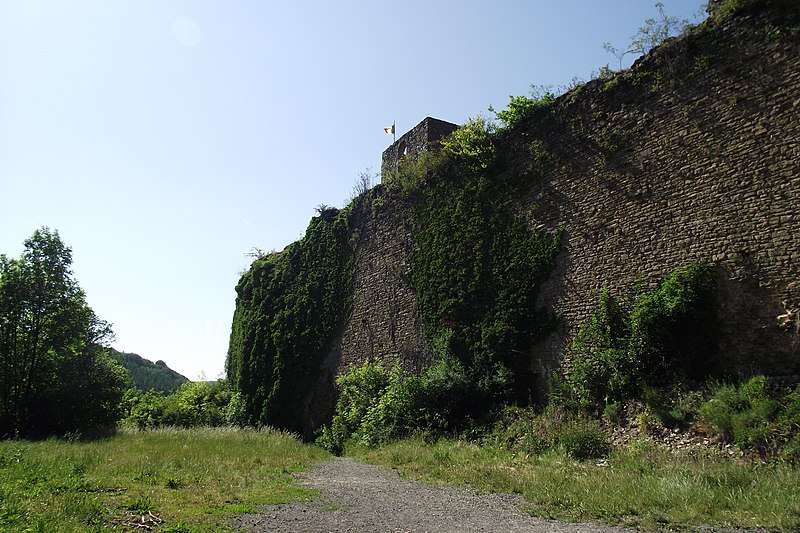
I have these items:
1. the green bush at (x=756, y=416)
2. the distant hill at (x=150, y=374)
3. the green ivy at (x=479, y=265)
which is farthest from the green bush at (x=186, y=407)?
the distant hill at (x=150, y=374)

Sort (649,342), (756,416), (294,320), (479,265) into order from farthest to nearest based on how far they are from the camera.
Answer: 1. (294,320)
2. (479,265)
3. (649,342)
4. (756,416)

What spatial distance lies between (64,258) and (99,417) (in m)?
5.33

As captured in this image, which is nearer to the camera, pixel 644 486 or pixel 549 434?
pixel 644 486

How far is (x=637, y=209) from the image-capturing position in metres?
11.0

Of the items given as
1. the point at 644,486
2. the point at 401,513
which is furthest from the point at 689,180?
the point at 401,513

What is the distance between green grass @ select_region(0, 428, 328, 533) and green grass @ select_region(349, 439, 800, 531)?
9.32 feet

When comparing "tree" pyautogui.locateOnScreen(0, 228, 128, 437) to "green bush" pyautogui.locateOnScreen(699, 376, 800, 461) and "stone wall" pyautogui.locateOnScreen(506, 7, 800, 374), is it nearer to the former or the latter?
"stone wall" pyautogui.locateOnScreen(506, 7, 800, 374)

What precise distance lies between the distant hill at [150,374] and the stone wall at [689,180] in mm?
60127

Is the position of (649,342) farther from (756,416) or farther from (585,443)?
(756,416)

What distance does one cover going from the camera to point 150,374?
2817 inches

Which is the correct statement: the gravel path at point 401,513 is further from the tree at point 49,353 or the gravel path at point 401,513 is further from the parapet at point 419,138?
Result: the tree at point 49,353

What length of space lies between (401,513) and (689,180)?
7748 millimetres

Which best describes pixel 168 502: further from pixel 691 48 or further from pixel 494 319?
pixel 691 48

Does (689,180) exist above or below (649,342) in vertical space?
above
